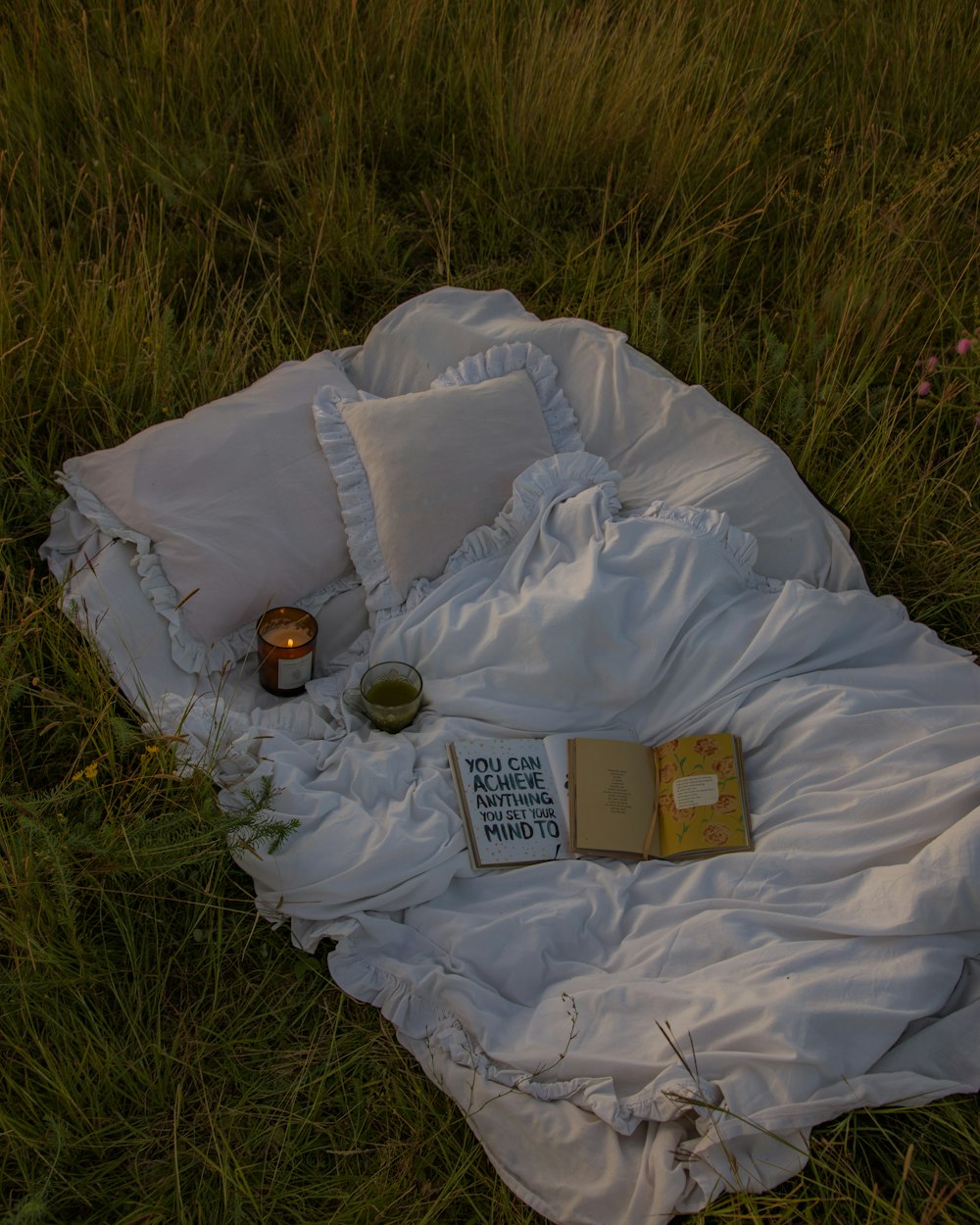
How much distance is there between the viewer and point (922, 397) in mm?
2809

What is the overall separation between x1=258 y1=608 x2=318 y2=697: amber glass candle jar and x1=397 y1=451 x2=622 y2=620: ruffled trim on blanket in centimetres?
17

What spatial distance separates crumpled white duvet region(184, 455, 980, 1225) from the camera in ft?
A: 5.01

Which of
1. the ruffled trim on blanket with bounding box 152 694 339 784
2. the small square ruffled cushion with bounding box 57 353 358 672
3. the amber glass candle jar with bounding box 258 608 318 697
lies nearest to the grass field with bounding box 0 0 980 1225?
the ruffled trim on blanket with bounding box 152 694 339 784

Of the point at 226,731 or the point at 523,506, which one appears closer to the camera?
the point at 226,731

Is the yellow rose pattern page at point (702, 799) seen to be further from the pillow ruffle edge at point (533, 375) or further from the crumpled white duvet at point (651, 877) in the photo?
the pillow ruffle edge at point (533, 375)

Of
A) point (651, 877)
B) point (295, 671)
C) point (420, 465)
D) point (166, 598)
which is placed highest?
point (420, 465)

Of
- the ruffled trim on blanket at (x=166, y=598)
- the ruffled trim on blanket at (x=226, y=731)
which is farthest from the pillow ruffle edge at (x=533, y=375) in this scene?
the ruffled trim on blanket at (x=226, y=731)

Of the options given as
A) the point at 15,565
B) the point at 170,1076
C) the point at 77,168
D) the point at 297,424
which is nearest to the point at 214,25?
the point at 77,168

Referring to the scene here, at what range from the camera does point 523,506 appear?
7.42ft

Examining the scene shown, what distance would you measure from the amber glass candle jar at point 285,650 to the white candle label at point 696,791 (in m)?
0.80

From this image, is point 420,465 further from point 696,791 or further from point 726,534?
point 696,791

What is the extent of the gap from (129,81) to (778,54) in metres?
2.00

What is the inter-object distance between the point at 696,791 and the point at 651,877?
178mm

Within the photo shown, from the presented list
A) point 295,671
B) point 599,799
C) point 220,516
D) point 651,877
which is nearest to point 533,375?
point 220,516
